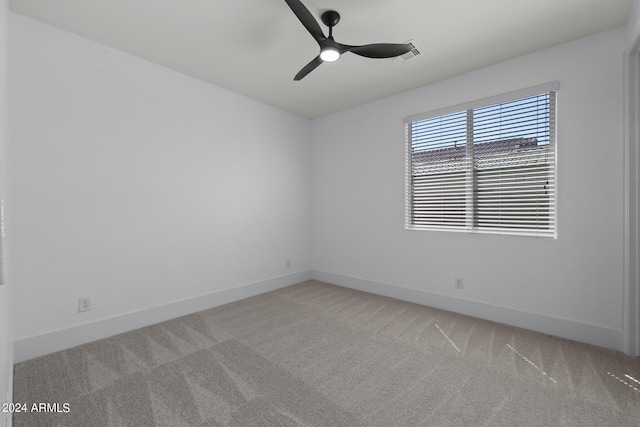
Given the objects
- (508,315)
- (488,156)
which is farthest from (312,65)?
(508,315)

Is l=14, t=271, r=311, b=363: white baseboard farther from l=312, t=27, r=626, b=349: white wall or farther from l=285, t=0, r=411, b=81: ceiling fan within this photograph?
l=285, t=0, r=411, b=81: ceiling fan

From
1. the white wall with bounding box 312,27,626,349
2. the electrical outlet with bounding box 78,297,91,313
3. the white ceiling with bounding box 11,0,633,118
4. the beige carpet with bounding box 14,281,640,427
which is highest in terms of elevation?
the white ceiling with bounding box 11,0,633,118

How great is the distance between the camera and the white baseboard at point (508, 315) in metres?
2.42

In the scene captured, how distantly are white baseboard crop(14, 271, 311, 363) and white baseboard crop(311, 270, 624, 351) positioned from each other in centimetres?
170

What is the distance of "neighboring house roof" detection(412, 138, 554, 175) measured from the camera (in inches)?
108

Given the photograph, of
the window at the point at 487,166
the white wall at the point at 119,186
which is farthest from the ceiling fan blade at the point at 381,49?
the white wall at the point at 119,186

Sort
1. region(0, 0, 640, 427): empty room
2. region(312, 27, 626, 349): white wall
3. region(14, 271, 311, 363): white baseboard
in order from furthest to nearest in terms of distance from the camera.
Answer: region(312, 27, 626, 349): white wall, region(14, 271, 311, 363): white baseboard, region(0, 0, 640, 427): empty room

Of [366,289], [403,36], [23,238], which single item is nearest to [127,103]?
[23,238]

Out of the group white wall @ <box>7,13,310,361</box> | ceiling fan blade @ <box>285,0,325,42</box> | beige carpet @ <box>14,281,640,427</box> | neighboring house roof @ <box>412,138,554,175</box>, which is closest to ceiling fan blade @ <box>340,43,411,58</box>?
ceiling fan blade @ <box>285,0,325,42</box>

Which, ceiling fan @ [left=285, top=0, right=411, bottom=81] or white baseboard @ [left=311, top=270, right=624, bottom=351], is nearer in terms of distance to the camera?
ceiling fan @ [left=285, top=0, right=411, bottom=81]

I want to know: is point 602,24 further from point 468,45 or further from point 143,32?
point 143,32

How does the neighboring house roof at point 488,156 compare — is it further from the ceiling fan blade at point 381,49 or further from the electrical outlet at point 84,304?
the electrical outlet at point 84,304

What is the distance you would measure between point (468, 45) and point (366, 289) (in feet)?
10.0

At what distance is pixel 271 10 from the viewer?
6.98ft
